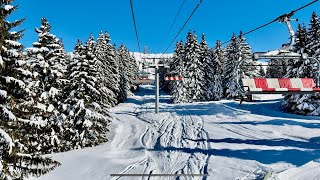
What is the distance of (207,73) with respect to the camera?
187ft

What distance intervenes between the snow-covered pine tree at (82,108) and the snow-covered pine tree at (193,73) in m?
31.3

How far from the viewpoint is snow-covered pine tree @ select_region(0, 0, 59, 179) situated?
11.1 meters

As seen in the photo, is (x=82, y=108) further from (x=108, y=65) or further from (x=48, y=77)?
(x=108, y=65)

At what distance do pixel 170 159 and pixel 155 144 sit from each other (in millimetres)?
5227

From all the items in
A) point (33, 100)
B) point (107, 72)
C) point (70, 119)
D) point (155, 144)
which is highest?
point (107, 72)

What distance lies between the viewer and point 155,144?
19969 millimetres

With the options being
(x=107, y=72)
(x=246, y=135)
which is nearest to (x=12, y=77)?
(x=246, y=135)

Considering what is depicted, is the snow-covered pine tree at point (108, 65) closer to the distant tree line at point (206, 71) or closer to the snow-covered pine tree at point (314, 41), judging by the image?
the distant tree line at point (206, 71)

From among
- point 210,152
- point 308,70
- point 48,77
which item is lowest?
point 210,152

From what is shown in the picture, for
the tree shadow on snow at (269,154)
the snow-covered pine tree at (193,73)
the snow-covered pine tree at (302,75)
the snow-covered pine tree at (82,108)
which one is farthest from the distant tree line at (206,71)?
the tree shadow on snow at (269,154)

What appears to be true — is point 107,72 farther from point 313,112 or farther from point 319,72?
point 319,72

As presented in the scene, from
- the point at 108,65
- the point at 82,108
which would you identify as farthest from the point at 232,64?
the point at 82,108

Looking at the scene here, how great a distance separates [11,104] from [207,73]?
1895 inches

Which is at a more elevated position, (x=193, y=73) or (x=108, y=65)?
(x=108, y=65)
